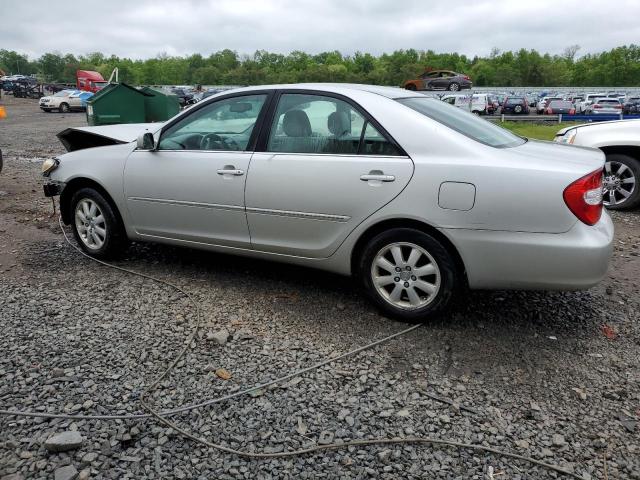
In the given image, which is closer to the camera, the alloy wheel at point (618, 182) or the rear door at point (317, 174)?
the rear door at point (317, 174)

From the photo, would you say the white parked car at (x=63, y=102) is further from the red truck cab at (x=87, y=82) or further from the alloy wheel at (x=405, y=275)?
the alloy wheel at (x=405, y=275)

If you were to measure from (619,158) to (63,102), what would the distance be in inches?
1352

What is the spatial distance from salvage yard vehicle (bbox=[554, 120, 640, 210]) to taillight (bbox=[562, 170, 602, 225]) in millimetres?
4247

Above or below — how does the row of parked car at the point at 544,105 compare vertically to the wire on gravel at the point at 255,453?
above

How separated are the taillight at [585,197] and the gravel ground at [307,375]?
0.87 m

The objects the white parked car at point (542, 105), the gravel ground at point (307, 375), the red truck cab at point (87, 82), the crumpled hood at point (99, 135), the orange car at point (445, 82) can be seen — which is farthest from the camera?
the orange car at point (445, 82)

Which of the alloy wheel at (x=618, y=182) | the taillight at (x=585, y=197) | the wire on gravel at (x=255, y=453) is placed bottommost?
the wire on gravel at (x=255, y=453)

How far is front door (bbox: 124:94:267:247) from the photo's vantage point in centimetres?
418

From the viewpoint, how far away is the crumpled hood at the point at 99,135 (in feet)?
17.1

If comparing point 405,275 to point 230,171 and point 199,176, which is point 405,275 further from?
point 199,176

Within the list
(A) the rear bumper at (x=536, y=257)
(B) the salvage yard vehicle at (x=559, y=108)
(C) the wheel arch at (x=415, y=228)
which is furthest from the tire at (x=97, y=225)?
(B) the salvage yard vehicle at (x=559, y=108)

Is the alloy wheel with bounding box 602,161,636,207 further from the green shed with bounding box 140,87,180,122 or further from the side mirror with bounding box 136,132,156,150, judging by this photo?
the green shed with bounding box 140,87,180,122

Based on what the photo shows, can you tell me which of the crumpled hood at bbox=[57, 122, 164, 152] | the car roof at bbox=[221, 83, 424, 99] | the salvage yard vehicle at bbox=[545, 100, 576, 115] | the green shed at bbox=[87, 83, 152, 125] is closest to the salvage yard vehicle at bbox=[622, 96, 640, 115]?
the salvage yard vehicle at bbox=[545, 100, 576, 115]

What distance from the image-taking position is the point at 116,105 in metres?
11.1
